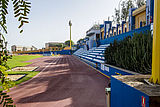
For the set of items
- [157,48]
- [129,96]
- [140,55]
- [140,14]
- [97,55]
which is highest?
[140,14]

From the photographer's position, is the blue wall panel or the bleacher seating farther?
the bleacher seating

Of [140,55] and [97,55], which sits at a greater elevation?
[140,55]

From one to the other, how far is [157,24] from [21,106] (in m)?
6.13

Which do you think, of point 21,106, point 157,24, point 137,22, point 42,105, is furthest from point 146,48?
point 137,22

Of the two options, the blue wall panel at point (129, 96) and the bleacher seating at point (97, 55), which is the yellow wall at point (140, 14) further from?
the blue wall panel at point (129, 96)

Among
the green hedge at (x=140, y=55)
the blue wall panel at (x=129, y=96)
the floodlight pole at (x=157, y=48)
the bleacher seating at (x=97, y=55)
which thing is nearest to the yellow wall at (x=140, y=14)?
the bleacher seating at (x=97, y=55)

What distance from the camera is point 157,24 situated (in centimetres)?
289

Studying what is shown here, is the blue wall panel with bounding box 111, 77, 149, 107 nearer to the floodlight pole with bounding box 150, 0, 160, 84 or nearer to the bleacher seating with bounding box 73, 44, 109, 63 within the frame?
the floodlight pole with bounding box 150, 0, 160, 84

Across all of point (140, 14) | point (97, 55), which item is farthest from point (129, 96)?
point (97, 55)

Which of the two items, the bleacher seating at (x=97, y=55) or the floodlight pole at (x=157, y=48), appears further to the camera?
the bleacher seating at (x=97, y=55)

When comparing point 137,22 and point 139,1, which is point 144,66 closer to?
point 137,22

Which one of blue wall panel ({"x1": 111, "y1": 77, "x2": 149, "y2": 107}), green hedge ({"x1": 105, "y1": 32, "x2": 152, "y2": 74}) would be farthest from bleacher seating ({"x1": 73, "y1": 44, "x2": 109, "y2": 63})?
blue wall panel ({"x1": 111, "y1": 77, "x2": 149, "y2": 107})

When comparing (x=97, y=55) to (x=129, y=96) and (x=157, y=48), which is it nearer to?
(x=157, y=48)

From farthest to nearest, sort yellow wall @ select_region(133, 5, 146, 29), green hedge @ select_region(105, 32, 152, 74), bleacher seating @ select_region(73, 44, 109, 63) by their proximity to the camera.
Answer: bleacher seating @ select_region(73, 44, 109, 63) < yellow wall @ select_region(133, 5, 146, 29) < green hedge @ select_region(105, 32, 152, 74)
